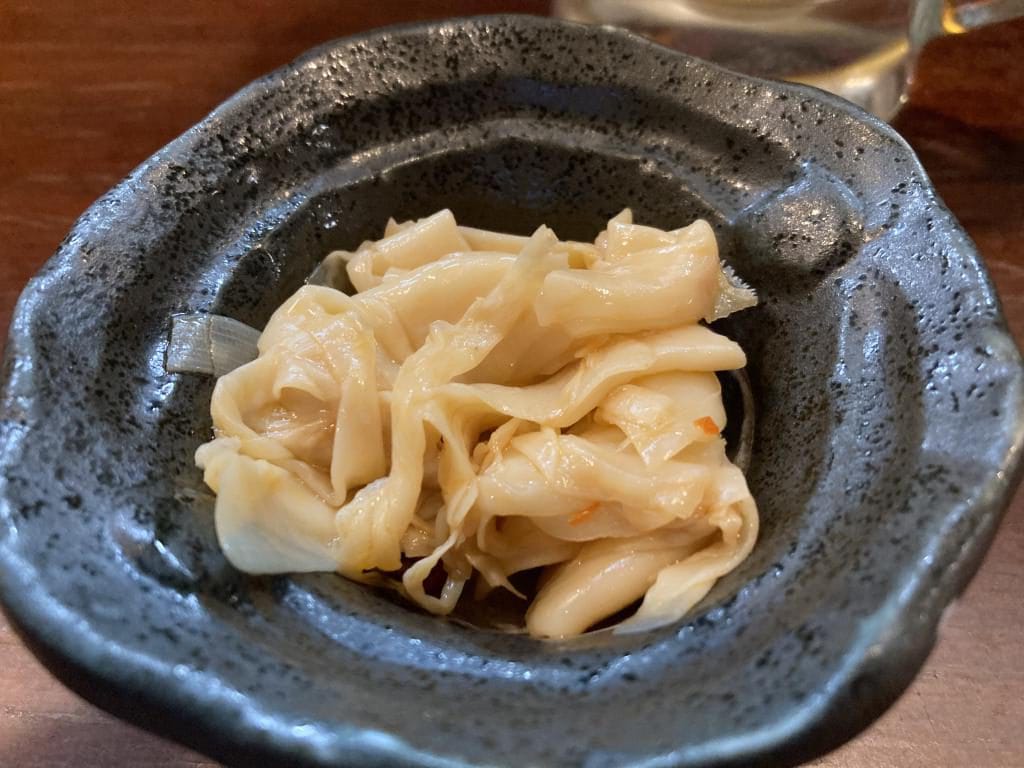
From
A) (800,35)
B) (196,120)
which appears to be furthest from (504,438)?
(800,35)

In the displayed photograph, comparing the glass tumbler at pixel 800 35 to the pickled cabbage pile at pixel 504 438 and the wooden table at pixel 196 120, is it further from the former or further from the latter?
the pickled cabbage pile at pixel 504 438

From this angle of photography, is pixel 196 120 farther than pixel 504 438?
Yes

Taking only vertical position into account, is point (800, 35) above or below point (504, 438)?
above

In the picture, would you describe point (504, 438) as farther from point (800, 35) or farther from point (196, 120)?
point (800, 35)

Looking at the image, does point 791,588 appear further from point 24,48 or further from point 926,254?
point 24,48

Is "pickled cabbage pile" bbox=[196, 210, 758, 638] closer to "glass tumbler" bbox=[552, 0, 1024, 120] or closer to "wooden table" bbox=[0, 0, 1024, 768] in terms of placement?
"wooden table" bbox=[0, 0, 1024, 768]
